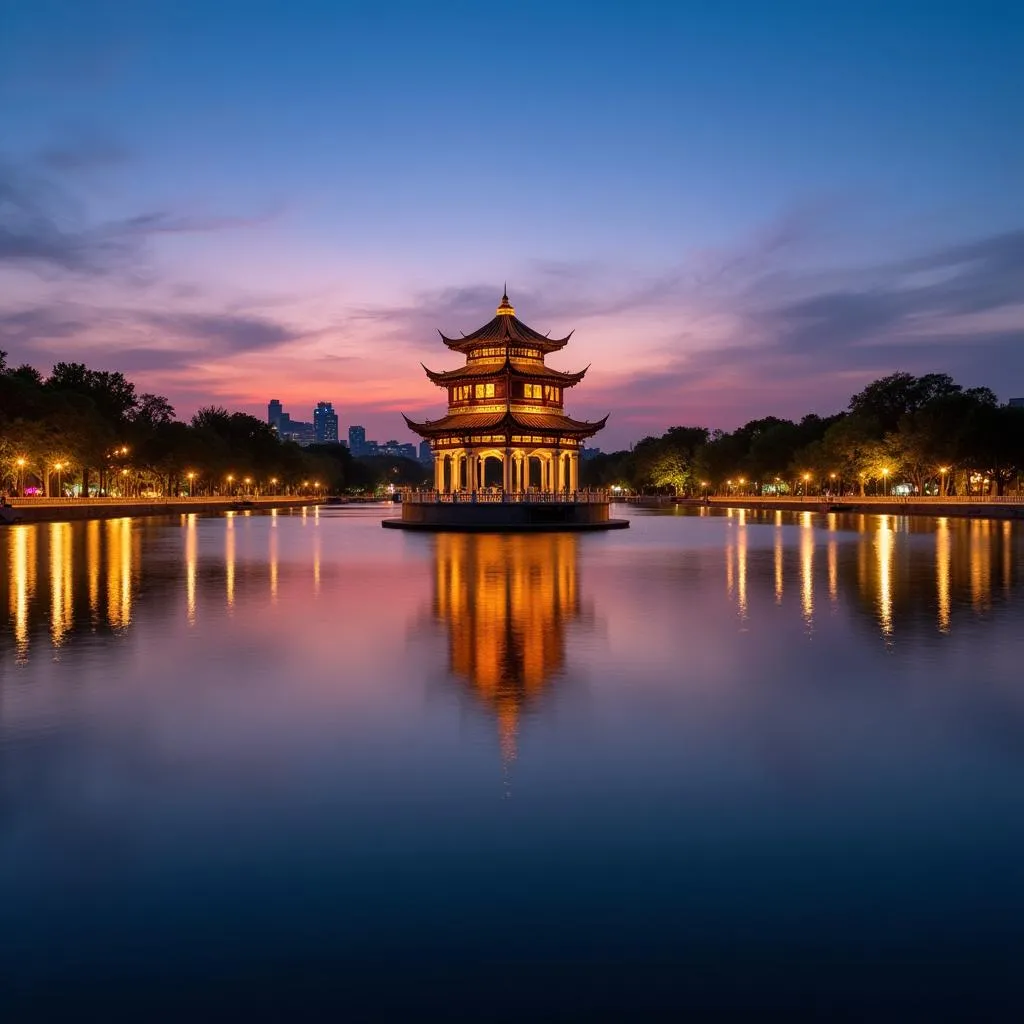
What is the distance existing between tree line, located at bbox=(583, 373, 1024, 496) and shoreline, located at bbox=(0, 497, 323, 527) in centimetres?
7269

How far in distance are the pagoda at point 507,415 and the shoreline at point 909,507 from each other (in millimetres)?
32180

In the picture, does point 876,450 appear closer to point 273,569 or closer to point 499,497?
point 499,497

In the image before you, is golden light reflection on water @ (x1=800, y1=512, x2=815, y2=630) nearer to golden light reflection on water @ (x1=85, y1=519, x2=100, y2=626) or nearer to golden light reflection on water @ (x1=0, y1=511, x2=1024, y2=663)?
golden light reflection on water @ (x1=0, y1=511, x2=1024, y2=663)

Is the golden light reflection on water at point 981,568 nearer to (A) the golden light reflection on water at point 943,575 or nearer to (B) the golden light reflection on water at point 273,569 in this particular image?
(A) the golden light reflection on water at point 943,575

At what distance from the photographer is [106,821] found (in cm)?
751

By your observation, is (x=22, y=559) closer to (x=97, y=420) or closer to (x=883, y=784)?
(x=883, y=784)

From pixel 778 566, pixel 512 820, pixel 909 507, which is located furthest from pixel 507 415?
pixel 512 820

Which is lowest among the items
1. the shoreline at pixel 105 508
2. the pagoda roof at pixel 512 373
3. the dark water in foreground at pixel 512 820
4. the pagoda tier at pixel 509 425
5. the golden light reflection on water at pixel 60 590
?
the dark water in foreground at pixel 512 820

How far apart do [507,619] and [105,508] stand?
247 ft

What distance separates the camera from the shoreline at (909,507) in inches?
2968

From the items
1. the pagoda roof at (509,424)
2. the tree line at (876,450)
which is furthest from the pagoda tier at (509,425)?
the tree line at (876,450)

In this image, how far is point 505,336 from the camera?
6894 centimetres

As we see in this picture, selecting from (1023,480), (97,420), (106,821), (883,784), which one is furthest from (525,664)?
(1023,480)

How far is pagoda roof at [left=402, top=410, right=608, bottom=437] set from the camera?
65.5 meters
